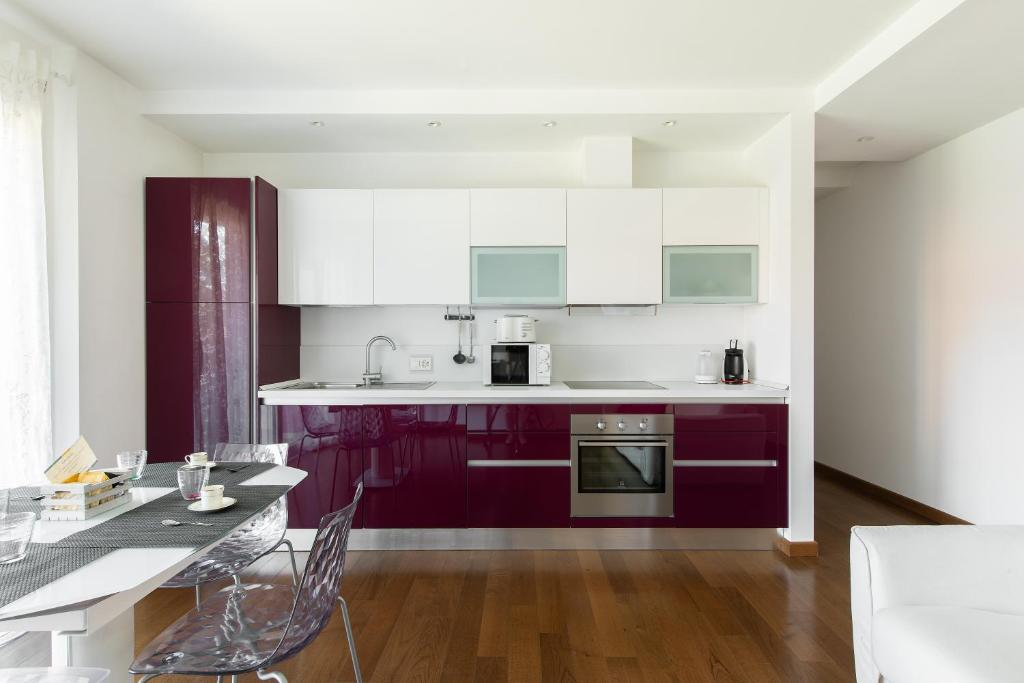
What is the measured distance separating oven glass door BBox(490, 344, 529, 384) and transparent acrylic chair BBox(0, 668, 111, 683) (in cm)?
245

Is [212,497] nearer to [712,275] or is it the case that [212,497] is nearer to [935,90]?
[712,275]

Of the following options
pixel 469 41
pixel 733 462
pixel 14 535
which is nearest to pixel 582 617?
pixel 733 462

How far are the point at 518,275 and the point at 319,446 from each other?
61.7 inches

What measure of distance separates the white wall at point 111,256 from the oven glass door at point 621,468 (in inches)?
99.2

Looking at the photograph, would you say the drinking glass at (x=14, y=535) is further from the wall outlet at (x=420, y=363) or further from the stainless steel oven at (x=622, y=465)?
the wall outlet at (x=420, y=363)

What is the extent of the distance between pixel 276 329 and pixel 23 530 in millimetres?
2270

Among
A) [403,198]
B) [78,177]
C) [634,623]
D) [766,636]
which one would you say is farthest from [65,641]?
[403,198]

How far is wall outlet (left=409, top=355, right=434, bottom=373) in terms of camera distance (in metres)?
3.83

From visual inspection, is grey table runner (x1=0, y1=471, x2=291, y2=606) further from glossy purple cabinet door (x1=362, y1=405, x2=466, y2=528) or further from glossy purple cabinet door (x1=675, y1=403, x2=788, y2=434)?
glossy purple cabinet door (x1=675, y1=403, x2=788, y2=434)

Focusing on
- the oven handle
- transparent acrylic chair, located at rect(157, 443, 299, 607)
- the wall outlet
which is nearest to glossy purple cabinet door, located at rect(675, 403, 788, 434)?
the oven handle

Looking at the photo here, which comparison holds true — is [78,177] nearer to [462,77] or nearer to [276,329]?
[276,329]

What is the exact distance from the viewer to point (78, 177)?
106 inches

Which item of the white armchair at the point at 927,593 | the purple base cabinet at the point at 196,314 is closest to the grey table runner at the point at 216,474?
the purple base cabinet at the point at 196,314

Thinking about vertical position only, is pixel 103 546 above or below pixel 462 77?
below
